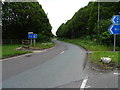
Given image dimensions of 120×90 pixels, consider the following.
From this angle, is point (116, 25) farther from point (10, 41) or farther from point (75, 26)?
point (75, 26)

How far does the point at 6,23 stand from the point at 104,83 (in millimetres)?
29184

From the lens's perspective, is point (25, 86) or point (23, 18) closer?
point (25, 86)

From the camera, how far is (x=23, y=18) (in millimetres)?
29547

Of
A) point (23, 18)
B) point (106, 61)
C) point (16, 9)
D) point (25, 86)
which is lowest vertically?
point (25, 86)

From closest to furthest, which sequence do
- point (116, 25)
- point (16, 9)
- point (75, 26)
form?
point (116, 25) → point (16, 9) → point (75, 26)

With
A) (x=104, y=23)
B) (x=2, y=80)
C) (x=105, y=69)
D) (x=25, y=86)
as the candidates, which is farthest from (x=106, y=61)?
(x=104, y=23)

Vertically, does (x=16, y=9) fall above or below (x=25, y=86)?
above

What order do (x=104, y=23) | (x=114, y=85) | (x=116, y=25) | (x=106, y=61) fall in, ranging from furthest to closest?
(x=104, y=23) < (x=116, y=25) < (x=106, y=61) < (x=114, y=85)

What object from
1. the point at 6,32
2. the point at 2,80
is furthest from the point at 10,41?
the point at 2,80

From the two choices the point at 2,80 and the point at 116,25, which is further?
the point at 116,25

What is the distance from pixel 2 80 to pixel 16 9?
2631 centimetres

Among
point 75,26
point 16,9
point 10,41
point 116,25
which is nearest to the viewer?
point 116,25

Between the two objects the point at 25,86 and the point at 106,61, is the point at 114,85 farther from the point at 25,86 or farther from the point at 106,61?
the point at 25,86

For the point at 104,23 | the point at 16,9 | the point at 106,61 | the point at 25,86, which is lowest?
the point at 25,86
